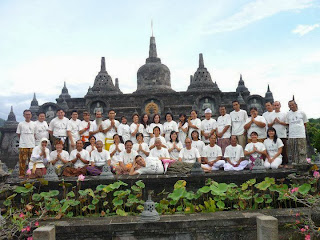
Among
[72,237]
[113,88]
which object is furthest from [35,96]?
[72,237]

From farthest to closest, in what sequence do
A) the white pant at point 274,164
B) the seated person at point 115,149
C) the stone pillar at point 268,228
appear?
1. the seated person at point 115,149
2. the white pant at point 274,164
3. the stone pillar at point 268,228

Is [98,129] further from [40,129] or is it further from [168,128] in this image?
[168,128]

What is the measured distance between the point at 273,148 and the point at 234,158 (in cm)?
97

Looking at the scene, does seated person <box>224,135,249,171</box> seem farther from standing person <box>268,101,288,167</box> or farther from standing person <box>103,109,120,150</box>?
standing person <box>103,109,120,150</box>

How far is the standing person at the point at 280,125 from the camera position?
311 inches

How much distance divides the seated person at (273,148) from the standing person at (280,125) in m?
0.42

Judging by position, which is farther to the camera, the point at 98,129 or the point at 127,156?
the point at 98,129

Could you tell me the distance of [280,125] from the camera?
8000mm

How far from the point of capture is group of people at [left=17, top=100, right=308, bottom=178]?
7.37 meters

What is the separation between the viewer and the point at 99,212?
5.75 metres

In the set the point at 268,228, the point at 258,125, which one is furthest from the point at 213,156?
the point at 268,228

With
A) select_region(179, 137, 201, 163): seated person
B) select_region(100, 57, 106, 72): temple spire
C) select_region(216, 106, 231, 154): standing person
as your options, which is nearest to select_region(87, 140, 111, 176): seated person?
select_region(179, 137, 201, 163): seated person

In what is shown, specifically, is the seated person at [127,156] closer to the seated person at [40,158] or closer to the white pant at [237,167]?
the seated person at [40,158]

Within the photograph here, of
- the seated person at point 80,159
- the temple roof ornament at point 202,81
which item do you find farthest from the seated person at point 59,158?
the temple roof ornament at point 202,81
